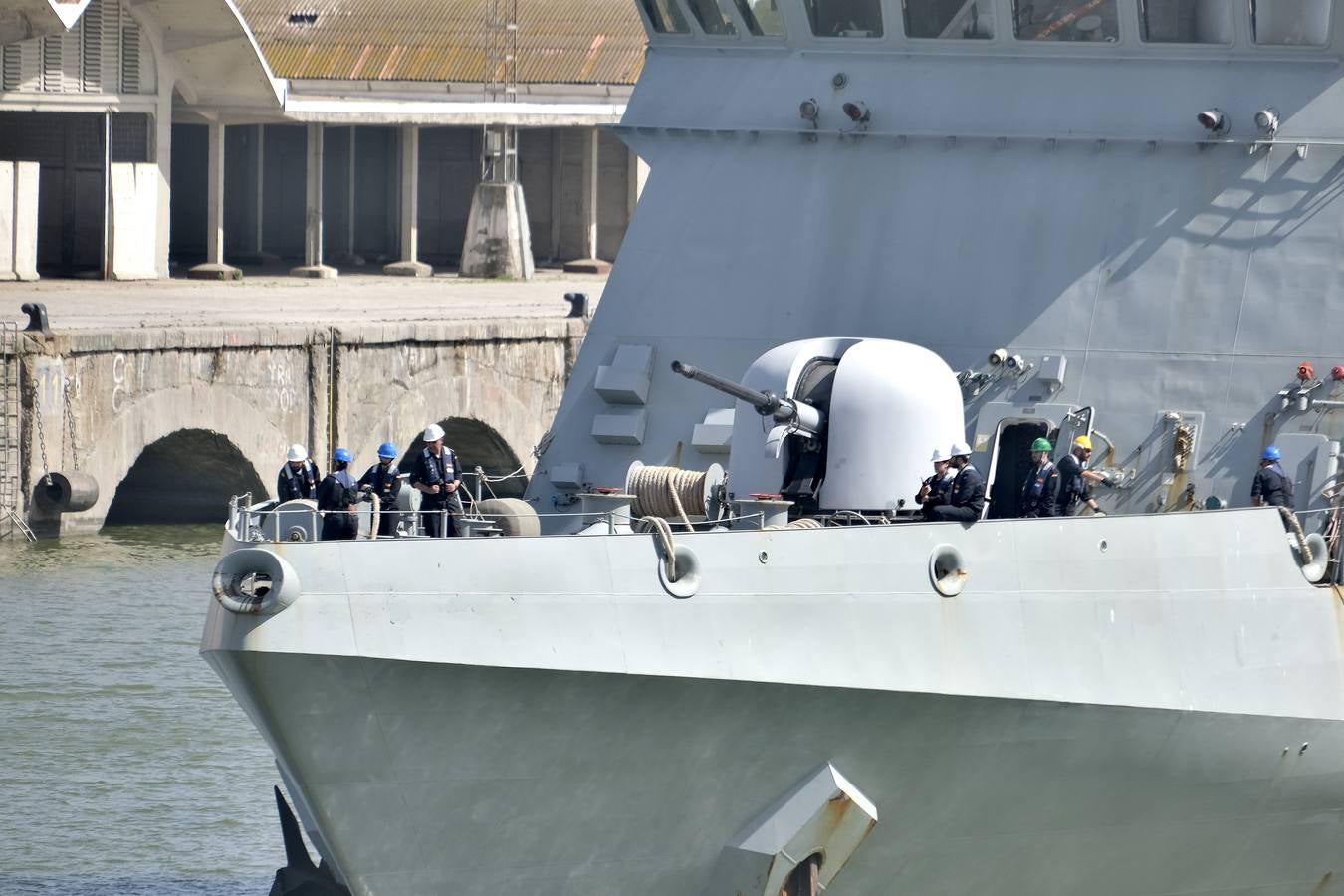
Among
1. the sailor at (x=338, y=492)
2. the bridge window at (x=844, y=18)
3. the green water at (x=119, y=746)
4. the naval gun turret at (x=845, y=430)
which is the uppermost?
the bridge window at (x=844, y=18)

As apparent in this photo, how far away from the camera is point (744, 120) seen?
14.6 m


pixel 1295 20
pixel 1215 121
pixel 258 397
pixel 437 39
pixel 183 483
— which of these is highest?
pixel 437 39

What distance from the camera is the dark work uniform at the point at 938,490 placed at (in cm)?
1229

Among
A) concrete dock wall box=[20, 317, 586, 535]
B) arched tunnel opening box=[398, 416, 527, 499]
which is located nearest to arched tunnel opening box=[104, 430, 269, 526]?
concrete dock wall box=[20, 317, 586, 535]

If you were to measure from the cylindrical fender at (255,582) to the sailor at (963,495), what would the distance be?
3.36 meters

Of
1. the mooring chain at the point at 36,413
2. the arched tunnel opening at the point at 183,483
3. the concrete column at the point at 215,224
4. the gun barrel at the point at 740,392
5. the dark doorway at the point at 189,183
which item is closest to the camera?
the gun barrel at the point at 740,392

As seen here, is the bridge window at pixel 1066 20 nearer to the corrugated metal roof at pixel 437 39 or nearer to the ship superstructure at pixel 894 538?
the ship superstructure at pixel 894 538

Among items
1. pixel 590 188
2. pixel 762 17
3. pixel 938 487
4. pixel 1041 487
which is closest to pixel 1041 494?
pixel 1041 487

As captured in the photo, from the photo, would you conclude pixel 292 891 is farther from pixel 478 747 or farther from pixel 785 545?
pixel 785 545

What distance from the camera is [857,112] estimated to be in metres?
14.2

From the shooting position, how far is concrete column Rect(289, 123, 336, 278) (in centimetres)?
4128

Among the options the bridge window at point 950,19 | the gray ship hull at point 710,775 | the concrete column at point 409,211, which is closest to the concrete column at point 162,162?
the concrete column at point 409,211

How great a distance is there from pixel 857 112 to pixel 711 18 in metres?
1.24

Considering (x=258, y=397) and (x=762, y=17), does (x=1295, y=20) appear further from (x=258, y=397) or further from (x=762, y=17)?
(x=258, y=397)
